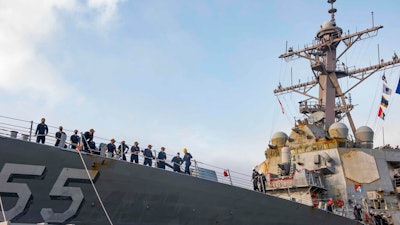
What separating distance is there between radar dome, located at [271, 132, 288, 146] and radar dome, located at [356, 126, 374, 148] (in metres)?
3.26

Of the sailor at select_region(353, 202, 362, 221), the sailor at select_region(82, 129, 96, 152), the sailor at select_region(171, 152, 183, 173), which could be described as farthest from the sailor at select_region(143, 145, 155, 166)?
the sailor at select_region(353, 202, 362, 221)

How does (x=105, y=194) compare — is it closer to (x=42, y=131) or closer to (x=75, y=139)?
(x=75, y=139)

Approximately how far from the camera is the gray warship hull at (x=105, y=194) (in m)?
7.80

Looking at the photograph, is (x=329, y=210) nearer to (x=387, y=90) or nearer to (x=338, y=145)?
(x=338, y=145)

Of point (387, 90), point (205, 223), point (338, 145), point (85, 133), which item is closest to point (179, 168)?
point (205, 223)

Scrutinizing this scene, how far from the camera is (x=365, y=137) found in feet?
59.0

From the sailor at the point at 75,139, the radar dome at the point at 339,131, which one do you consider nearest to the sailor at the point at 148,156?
the sailor at the point at 75,139

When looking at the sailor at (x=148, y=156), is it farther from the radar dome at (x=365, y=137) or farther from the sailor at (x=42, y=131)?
the radar dome at (x=365, y=137)

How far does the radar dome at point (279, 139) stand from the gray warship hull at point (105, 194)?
7694 millimetres

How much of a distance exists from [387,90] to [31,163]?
17.0 meters

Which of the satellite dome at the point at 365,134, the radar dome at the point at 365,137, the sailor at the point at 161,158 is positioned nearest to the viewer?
the sailor at the point at 161,158

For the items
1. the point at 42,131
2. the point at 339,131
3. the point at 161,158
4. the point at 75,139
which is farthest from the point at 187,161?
the point at 339,131

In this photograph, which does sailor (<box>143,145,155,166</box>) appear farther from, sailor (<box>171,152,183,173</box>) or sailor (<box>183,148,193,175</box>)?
sailor (<box>183,148,193,175</box>)

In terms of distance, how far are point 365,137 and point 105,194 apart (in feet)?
43.4
